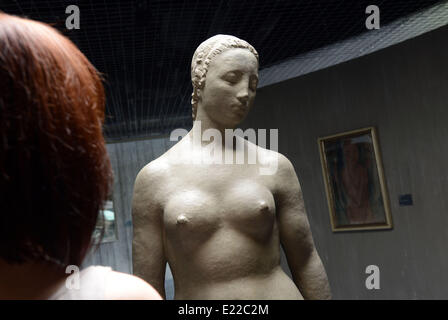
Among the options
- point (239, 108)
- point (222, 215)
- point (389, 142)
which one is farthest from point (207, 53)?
point (389, 142)

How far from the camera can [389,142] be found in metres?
5.78

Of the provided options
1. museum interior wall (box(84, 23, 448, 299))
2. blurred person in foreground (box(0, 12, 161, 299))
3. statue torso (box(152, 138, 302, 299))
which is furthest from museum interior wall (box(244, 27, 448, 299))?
blurred person in foreground (box(0, 12, 161, 299))

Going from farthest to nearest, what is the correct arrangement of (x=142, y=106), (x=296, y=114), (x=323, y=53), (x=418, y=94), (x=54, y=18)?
1. (x=296, y=114)
2. (x=418, y=94)
3. (x=323, y=53)
4. (x=142, y=106)
5. (x=54, y=18)

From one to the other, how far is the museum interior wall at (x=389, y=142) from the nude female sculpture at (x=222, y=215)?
2.63 m

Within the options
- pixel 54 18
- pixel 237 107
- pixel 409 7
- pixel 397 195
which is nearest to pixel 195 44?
pixel 54 18

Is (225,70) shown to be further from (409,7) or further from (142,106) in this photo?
(409,7)

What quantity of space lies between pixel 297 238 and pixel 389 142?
127 inches

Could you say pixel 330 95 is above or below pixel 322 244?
above

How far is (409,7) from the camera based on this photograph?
4762 mm

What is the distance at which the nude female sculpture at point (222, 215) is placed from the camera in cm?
265

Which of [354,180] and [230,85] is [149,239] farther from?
[354,180]

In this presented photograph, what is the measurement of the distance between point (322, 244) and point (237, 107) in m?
3.57

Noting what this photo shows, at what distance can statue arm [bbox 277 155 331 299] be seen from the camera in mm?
2916

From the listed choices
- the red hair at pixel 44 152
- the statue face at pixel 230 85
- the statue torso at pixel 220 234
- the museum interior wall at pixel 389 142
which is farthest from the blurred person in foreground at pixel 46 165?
the museum interior wall at pixel 389 142
